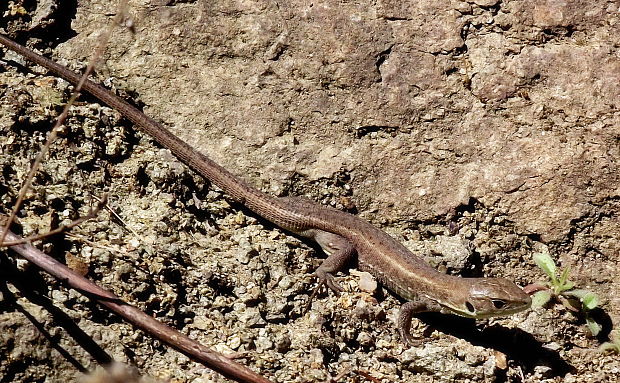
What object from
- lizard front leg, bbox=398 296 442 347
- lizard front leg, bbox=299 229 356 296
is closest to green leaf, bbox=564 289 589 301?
lizard front leg, bbox=398 296 442 347

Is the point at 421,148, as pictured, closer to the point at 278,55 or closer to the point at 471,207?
the point at 471,207

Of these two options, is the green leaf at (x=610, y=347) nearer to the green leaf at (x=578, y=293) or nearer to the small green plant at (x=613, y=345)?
the small green plant at (x=613, y=345)

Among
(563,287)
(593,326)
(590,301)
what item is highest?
(563,287)

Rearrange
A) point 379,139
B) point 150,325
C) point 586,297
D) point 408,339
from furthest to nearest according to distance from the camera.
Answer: point 379,139, point 586,297, point 408,339, point 150,325

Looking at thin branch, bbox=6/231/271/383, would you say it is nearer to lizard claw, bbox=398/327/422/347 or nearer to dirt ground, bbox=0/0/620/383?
dirt ground, bbox=0/0/620/383

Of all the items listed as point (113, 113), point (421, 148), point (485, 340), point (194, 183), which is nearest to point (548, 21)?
point (421, 148)

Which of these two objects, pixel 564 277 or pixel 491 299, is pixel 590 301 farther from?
pixel 491 299

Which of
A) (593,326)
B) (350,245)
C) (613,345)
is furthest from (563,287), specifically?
(350,245)
